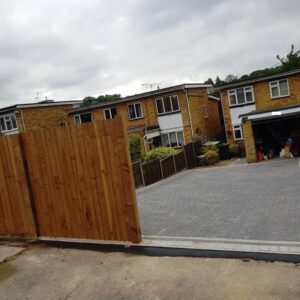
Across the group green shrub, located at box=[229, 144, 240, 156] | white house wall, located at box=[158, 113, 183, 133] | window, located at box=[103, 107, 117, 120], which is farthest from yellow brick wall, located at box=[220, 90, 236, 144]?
window, located at box=[103, 107, 117, 120]

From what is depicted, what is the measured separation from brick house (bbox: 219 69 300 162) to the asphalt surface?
16283mm

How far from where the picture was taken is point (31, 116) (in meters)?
33.1

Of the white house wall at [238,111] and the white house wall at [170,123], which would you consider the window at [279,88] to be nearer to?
the white house wall at [238,111]

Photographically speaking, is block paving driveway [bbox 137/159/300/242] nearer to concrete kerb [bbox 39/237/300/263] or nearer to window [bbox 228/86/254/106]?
concrete kerb [bbox 39/237/300/263]

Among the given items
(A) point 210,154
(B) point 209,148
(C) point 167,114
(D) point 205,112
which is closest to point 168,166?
(A) point 210,154

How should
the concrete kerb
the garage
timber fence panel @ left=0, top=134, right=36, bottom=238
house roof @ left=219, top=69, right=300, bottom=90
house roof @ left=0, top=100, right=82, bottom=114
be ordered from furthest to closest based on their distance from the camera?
house roof @ left=0, top=100, right=82, bottom=114 → house roof @ left=219, top=69, right=300, bottom=90 → the garage → timber fence panel @ left=0, top=134, right=36, bottom=238 → the concrete kerb

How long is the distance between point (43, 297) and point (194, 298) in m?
2.00

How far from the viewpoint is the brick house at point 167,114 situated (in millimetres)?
27328

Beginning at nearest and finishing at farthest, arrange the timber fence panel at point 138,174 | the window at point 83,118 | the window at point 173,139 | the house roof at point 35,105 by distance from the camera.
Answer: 1. the timber fence panel at point 138,174
2. the window at point 173,139
3. the window at point 83,118
4. the house roof at point 35,105

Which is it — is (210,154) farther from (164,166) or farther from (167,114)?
(167,114)

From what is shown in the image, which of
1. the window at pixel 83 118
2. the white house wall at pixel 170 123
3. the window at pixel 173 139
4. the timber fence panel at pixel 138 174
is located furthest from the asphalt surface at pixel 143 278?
the window at pixel 83 118

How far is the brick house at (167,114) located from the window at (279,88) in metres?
6.17

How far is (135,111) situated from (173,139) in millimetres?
4001

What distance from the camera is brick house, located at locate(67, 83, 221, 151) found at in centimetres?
2733
